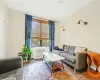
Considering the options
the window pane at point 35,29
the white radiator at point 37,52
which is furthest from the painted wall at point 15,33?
the white radiator at point 37,52

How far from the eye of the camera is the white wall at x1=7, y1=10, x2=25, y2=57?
3.75 m

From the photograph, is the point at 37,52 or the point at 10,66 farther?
the point at 37,52

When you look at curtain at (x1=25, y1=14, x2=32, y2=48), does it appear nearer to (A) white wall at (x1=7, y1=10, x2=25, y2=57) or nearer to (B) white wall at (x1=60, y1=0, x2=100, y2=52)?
(A) white wall at (x1=7, y1=10, x2=25, y2=57)

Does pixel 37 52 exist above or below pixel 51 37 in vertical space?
below

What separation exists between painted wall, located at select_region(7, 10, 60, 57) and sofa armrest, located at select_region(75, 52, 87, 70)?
2.85 metres

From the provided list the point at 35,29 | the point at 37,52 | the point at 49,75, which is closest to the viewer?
the point at 49,75

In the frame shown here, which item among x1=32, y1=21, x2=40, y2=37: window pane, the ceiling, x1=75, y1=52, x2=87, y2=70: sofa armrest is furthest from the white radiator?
x1=75, y1=52, x2=87, y2=70: sofa armrest

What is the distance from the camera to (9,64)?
1.72 meters

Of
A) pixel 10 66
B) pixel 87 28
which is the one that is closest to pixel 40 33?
pixel 87 28

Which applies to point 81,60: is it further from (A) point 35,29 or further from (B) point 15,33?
(B) point 15,33

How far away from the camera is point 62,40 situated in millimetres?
5219

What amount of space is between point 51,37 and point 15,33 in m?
2.22

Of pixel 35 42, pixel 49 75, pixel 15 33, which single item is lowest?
pixel 49 75

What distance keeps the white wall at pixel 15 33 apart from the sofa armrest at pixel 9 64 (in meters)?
2.23
